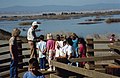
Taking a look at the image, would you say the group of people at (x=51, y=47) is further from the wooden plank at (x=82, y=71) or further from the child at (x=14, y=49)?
the wooden plank at (x=82, y=71)

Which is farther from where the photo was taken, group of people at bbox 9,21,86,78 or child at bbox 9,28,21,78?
group of people at bbox 9,21,86,78

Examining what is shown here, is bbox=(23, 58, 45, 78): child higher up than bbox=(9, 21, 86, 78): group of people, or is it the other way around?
bbox=(23, 58, 45, 78): child

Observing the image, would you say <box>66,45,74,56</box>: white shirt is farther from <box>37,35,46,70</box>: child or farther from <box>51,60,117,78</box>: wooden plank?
<box>51,60,117,78</box>: wooden plank

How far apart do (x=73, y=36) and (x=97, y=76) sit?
5.81 metres

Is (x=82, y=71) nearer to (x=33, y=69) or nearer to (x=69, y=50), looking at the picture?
(x=33, y=69)

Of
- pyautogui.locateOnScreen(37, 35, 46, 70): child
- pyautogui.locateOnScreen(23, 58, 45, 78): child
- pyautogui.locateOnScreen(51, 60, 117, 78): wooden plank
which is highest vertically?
pyautogui.locateOnScreen(23, 58, 45, 78): child

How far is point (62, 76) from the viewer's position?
342 inches

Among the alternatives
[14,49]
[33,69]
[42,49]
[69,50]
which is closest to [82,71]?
[33,69]

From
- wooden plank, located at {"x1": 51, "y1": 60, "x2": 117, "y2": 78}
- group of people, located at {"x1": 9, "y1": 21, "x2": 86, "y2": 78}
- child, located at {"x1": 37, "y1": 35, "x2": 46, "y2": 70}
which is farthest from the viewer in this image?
child, located at {"x1": 37, "y1": 35, "x2": 46, "y2": 70}

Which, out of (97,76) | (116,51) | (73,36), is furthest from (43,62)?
(97,76)

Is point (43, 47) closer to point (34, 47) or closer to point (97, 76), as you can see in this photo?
point (34, 47)

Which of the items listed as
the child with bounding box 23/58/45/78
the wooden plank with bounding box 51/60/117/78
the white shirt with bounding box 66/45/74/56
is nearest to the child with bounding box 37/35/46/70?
the white shirt with bounding box 66/45/74/56

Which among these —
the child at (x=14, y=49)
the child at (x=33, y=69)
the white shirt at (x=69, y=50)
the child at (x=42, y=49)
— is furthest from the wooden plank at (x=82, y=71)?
the child at (x=42, y=49)

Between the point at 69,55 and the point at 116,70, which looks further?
the point at 69,55
